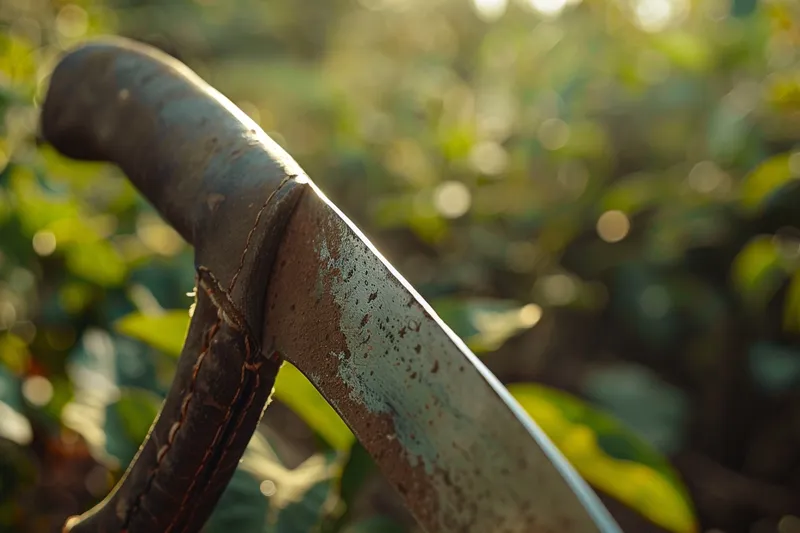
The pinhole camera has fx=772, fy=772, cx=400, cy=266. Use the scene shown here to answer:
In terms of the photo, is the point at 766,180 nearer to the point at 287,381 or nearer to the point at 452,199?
the point at 452,199

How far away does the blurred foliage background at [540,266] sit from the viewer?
2.51 feet

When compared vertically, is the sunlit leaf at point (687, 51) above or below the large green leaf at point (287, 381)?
above

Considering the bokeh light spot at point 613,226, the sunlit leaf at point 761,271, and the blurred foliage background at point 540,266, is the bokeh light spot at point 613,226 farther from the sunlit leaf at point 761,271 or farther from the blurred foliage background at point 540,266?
the sunlit leaf at point 761,271

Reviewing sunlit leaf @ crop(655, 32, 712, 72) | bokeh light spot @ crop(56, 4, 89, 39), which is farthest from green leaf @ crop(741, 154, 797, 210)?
bokeh light spot @ crop(56, 4, 89, 39)

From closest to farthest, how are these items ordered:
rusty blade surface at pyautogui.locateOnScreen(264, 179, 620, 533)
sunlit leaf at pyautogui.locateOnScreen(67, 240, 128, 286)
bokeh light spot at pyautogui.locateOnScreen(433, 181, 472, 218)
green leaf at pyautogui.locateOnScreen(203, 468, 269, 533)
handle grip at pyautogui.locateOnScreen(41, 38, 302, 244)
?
rusty blade surface at pyautogui.locateOnScreen(264, 179, 620, 533) → handle grip at pyautogui.locateOnScreen(41, 38, 302, 244) → green leaf at pyautogui.locateOnScreen(203, 468, 269, 533) → sunlit leaf at pyautogui.locateOnScreen(67, 240, 128, 286) → bokeh light spot at pyautogui.locateOnScreen(433, 181, 472, 218)

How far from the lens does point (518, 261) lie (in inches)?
59.0

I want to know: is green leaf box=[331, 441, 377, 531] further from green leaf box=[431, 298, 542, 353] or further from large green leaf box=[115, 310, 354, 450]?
green leaf box=[431, 298, 542, 353]

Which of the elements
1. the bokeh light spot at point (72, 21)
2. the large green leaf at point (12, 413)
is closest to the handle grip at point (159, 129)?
the large green leaf at point (12, 413)

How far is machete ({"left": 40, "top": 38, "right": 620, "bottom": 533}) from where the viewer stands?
1.03 feet

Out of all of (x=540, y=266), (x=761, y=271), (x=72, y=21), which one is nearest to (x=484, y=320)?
(x=761, y=271)

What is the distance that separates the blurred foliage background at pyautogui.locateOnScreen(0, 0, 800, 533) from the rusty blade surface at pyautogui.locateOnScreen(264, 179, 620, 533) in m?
0.30

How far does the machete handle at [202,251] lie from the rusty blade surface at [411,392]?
0.05ft

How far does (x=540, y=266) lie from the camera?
1514 millimetres

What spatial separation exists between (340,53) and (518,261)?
283cm
